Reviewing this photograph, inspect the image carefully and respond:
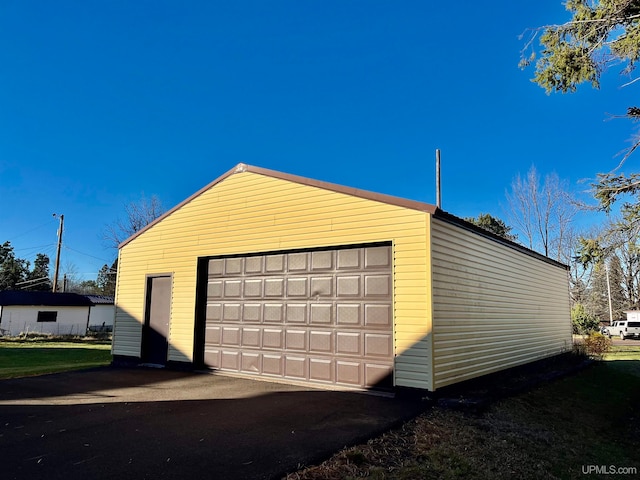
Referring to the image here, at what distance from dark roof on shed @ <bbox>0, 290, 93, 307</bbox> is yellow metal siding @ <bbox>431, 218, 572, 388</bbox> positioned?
31.1 m

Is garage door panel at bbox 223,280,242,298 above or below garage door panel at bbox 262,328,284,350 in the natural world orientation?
above

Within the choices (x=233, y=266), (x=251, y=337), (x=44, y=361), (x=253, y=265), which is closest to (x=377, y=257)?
(x=253, y=265)

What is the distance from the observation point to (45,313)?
2908 centimetres

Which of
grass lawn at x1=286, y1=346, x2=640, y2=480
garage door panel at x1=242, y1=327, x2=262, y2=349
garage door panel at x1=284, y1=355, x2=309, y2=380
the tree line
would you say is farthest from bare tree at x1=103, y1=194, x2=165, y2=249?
grass lawn at x1=286, y1=346, x2=640, y2=480

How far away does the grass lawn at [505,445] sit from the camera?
3891mm

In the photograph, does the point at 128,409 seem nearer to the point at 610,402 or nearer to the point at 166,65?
the point at 610,402

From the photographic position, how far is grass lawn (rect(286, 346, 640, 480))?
389 cm

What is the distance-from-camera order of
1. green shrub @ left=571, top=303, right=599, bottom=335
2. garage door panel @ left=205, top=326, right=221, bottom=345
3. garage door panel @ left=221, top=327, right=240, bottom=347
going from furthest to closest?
1. green shrub @ left=571, top=303, right=599, bottom=335
2. garage door panel @ left=205, top=326, right=221, bottom=345
3. garage door panel @ left=221, top=327, right=240, bottom=347

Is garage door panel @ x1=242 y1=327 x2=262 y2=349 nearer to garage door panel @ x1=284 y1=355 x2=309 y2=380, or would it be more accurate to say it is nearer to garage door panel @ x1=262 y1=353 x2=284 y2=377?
garage door panel @ x1=262 y1=353 x2=284 y2=377

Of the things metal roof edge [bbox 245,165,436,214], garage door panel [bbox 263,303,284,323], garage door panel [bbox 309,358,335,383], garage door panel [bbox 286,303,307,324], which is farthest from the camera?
garage door panel [bbox 263,303,284,323]

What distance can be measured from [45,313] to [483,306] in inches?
1248

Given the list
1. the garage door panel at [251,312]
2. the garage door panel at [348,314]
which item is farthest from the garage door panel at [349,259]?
the garage door panel at [251,312]

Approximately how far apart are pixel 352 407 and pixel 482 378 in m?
3.41

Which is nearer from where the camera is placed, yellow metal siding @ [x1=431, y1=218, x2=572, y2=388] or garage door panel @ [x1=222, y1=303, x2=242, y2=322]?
yellow metal siding @ [x1=431, y1=218, x2=572, y2=388]
